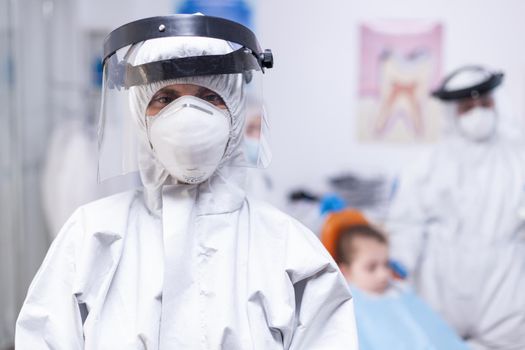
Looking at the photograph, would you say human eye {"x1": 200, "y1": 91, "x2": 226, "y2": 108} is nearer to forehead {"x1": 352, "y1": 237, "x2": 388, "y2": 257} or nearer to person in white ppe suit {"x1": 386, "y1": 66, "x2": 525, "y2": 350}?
forehead {"x1": 352, "y1": 237, "x2": 388, "y2": 257}

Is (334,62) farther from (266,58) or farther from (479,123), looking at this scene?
(266,58)

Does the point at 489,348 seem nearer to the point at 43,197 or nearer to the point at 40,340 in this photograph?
the point at 40,340

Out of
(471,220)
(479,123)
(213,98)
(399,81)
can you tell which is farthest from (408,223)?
(213,98)

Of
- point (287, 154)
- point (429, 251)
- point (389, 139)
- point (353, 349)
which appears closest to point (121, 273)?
point (353, 349)

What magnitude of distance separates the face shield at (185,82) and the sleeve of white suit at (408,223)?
4.68 feet

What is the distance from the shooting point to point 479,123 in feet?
7.11

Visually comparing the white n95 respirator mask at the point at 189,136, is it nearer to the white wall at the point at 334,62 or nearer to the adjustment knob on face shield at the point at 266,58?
the adjustment knob on face shield at the point at 266,58

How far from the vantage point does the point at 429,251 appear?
2.24m

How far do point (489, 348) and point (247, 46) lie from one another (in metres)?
1.68

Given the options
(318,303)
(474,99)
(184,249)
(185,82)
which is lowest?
(318,303)

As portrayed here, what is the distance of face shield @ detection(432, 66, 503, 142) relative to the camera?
2.12 meters

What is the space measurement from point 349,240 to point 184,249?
1.13 metres

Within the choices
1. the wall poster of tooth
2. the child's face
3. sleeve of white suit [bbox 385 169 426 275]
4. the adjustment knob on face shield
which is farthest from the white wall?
the adjustment knob on face shield

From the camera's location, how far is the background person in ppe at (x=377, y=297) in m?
1.73
